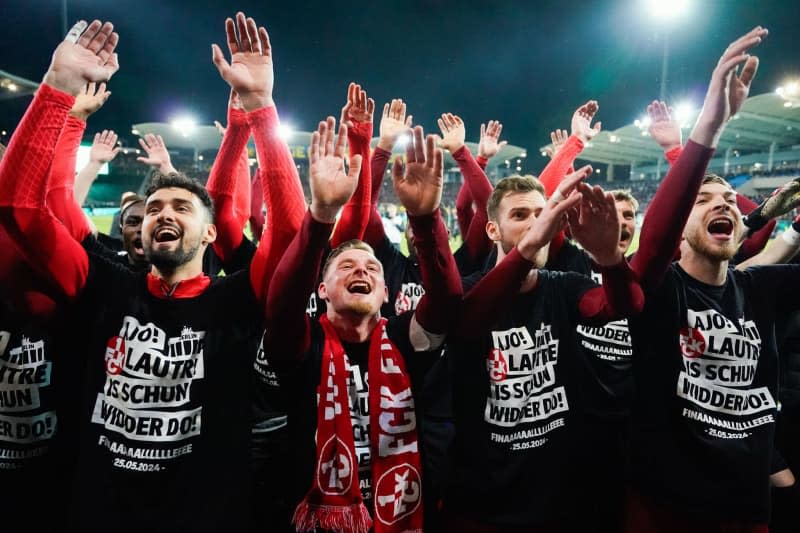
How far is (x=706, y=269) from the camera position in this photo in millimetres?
2162

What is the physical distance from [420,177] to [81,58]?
4.85ft

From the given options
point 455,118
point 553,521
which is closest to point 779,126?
point 455,118

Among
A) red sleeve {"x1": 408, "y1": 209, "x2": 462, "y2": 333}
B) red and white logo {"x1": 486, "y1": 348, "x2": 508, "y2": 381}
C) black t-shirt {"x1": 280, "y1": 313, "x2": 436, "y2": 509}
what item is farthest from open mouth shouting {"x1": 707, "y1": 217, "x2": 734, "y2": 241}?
black t-shirt {"x1": 280, "y1": 313, "x2": 436, "y2": 509}

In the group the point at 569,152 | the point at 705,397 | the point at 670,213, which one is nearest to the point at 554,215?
the point at 670,213

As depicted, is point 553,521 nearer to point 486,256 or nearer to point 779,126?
point 486,256

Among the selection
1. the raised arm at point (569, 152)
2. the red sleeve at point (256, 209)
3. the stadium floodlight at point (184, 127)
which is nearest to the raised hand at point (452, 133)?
the raised arm at point (569, 152)

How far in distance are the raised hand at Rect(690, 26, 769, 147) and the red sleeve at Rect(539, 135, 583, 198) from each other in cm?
195

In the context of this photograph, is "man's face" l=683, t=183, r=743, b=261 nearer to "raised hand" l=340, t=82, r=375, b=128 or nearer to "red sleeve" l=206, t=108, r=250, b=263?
"raised hand" l=340, t=82, r=375, b=128

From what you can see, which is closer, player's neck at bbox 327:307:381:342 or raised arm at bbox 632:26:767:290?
raised arm at bbox 632:26:767:290

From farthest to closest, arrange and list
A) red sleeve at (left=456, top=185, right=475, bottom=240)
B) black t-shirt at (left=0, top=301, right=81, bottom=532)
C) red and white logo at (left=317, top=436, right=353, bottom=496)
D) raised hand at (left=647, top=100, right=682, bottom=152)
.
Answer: red sleeve at (left=456, top=185, right=475, bottom=240)
raised hand at (left=647, top=100, right=682, bottom=152)
black t-shirt at (left=0, top=301, right=81, bottom=532)
red and white logo at (left=317, top=436, right=353, bottom=496)

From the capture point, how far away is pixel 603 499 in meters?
2.46

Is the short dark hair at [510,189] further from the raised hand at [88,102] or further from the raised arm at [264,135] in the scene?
the raised hand at [88,102]

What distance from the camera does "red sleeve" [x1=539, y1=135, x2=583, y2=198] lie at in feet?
12.7

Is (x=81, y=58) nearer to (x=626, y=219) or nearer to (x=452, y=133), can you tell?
(x=452, y=133)
